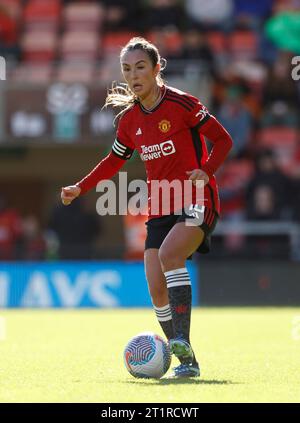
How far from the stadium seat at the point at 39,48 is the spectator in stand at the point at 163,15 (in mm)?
1676

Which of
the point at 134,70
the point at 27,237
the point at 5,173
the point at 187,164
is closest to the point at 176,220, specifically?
the point at 187,164

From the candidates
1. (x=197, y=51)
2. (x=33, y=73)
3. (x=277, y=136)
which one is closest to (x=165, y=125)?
(x=197, y=51)

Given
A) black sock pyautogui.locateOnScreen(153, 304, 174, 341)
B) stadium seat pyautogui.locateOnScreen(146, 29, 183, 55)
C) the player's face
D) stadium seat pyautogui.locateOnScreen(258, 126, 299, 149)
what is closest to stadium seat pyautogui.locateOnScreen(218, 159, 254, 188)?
stadium seat pyautogui.locateOnScreen(258, 126, 299, 149)

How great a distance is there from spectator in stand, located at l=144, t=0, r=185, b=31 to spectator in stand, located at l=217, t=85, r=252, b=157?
6.62 feet

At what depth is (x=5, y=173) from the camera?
20.3 meters

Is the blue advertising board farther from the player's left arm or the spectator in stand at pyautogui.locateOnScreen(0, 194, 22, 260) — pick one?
the player's left arm

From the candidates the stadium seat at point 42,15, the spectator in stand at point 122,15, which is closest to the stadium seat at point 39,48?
the stadium seat at point 42,15

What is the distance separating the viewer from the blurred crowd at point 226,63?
15977mm

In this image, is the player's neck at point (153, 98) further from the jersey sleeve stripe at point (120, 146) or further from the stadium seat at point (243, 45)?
the stadium seat at point (243, 45)

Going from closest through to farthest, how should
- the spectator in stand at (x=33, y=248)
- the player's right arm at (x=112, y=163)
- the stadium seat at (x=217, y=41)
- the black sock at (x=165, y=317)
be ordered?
the black sock at (x=165, y=317), the player's right arm at (x=112, y=163), the spectator in stand at (x=33, y=248), the stadium seat at (x=217, y=41)

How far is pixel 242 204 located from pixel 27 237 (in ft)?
11.1

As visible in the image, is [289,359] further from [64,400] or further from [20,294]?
[20,294]

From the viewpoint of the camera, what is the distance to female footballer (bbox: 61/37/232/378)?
260 inches

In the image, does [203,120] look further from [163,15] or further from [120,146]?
[163,15]
